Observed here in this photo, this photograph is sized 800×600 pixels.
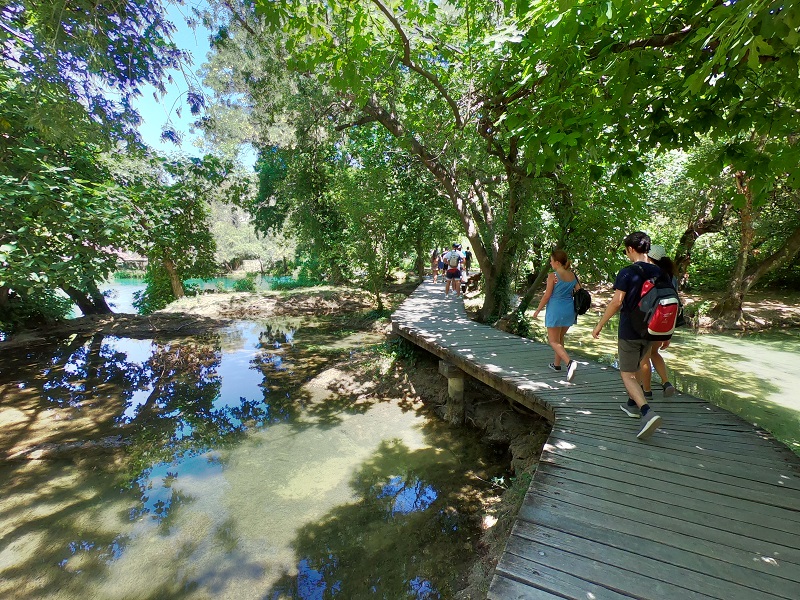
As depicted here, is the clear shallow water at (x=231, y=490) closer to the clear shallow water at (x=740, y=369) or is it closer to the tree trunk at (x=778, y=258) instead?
the clear shallow water at (x=740, y=369)

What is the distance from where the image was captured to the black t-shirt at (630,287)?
3.47 meters

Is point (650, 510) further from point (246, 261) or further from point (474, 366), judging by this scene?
point (246, 261)

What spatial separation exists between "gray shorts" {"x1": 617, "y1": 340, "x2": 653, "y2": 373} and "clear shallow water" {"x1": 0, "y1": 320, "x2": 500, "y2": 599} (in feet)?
8.27

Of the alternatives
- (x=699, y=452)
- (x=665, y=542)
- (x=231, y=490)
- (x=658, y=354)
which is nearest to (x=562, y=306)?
(x=658, y=354)

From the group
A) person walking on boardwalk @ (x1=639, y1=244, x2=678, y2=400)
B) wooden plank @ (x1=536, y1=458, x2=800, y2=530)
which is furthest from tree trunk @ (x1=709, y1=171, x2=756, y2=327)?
wooden plank @ (x1=536, y1=458, x2=800, y2=530)

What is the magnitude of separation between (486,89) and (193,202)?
40.1 feet

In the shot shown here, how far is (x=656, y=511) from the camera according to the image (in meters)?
2.62

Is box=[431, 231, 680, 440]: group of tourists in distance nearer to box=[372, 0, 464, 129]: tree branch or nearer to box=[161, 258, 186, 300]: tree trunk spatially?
box=[372, 0, 464, 129]: tree branch

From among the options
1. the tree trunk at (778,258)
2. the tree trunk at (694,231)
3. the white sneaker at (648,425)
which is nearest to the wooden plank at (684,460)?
the white sneaker at (648,425)

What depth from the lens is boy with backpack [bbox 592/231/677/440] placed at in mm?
3350

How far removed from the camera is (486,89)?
5.96m

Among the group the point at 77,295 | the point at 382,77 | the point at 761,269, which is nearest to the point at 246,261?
the point at 77,295

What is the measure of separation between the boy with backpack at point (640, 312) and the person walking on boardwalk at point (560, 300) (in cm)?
104

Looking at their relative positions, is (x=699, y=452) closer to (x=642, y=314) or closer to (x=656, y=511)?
(x=656, y=511)
